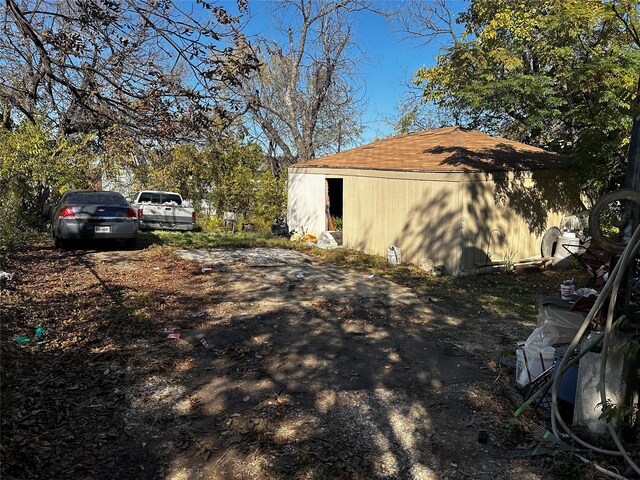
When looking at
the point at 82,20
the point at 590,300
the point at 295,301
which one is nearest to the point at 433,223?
the point at 295,301

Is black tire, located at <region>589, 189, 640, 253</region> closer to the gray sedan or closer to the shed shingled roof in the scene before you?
the shed shingled roof

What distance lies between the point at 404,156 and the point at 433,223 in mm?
3137

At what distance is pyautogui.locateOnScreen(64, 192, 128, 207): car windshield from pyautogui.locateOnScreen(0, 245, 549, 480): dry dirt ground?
3434 millimetres

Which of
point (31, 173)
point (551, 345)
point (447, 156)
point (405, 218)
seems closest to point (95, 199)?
point (31, 173)

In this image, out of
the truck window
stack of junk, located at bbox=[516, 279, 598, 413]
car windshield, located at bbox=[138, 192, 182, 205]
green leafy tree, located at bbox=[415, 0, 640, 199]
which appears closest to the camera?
stack of junk, located at bbox=[516, 279, 598, 413]

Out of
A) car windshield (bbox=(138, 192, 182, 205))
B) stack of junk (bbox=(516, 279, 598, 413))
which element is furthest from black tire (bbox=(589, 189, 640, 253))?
car windshield (bbox=(138, 192, 182, 205))

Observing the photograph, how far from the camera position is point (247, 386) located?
185 inches

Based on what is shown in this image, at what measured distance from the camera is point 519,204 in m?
12.4

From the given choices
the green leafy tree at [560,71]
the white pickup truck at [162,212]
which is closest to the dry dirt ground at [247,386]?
the green leafy tree at [560,71]

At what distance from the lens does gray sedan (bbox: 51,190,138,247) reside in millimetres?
11258

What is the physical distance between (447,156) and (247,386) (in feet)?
31.2

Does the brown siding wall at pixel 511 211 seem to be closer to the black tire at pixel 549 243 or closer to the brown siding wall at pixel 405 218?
the black tire at pixel 549 243

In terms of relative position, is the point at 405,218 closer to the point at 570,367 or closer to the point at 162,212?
the point at 570,367

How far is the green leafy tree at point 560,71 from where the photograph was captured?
1088 cm
